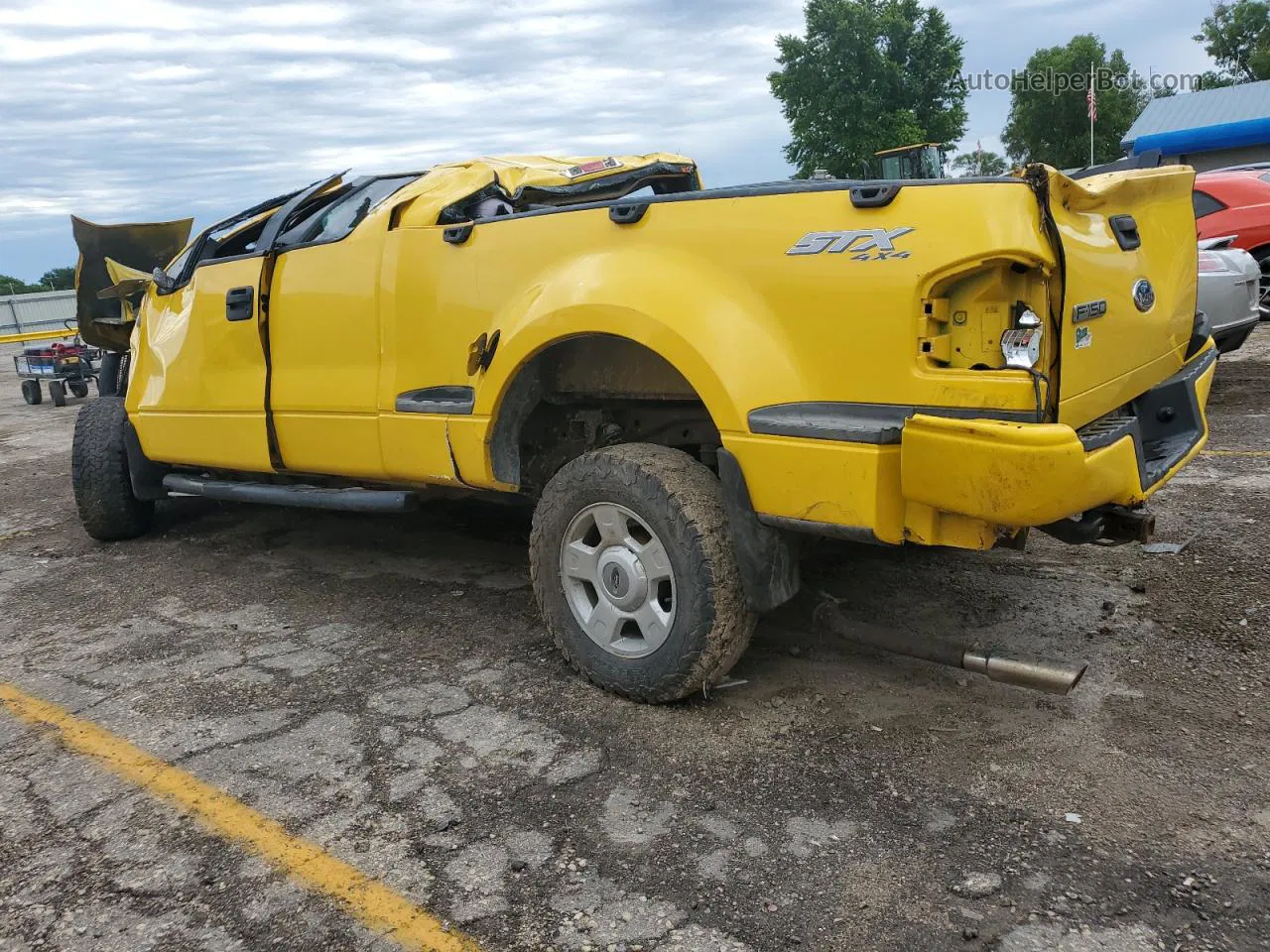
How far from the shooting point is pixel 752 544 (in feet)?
9.88

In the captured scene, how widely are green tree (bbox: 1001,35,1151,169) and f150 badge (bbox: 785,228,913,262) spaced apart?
50.1 metres

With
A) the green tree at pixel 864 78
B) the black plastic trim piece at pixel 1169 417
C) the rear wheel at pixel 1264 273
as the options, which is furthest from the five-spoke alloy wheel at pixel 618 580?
the green tree at pixel 864 78

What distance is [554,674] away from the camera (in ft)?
11.9

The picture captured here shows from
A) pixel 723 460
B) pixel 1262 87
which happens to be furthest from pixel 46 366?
pixel 1262 87

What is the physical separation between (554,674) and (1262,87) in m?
40.1

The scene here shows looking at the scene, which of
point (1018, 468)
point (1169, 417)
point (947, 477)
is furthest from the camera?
point (1169, 417)

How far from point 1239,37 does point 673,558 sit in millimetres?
61834

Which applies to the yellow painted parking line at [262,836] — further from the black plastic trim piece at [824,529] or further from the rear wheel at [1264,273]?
the rear wheel at [1264,273]

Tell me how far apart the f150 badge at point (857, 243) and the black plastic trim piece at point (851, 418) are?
0.39m

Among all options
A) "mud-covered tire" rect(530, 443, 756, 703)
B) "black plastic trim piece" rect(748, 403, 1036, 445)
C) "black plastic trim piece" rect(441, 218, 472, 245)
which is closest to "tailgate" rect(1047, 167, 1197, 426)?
"black plastic trim piece" rect(748, 403, 1036, 445)

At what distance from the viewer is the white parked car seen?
23.2 ft

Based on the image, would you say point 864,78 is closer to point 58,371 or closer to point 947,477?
point 58,371

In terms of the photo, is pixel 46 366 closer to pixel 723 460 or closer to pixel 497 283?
pixel 497 283

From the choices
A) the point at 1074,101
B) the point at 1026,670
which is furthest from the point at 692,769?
the point at 1074,101
